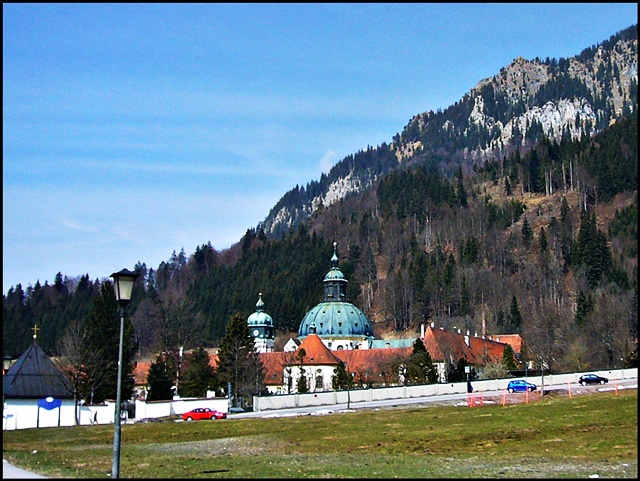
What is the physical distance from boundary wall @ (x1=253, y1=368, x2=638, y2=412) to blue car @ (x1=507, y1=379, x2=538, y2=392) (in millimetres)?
1433

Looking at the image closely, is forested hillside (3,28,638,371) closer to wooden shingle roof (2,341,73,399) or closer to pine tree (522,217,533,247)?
pine tree (522,217,533,247)

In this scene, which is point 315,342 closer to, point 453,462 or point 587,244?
point 587,244

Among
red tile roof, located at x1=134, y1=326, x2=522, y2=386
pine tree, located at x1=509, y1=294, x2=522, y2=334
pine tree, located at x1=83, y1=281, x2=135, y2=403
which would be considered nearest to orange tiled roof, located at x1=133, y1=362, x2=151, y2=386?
red tile roof, located at x1=134, y1=326, x2=522, y2=386

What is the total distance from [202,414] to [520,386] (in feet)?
88.3

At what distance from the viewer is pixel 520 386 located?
66.4 metres

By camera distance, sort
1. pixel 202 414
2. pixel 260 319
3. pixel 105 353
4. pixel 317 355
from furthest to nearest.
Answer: pixel 260 319
pixel 317 355
pixel 105 353
pixel 202 414

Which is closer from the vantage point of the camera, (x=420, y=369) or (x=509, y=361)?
(x=420, y=369)

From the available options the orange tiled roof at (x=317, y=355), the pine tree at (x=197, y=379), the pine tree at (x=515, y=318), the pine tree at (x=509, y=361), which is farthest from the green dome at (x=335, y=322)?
the pine tree at (x=197, y=379)

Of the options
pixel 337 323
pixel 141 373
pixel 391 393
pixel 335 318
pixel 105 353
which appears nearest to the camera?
pixel 391 393

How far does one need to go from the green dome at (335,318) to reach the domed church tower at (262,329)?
674cm

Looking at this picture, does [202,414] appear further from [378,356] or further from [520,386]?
[378,356]

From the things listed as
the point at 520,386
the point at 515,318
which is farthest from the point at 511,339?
the point at 520,386

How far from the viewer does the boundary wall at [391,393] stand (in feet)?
200

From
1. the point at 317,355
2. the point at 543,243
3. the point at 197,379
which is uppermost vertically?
the point at 543,243
